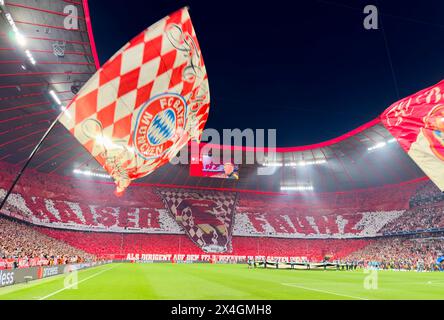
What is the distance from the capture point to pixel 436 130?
766 cm

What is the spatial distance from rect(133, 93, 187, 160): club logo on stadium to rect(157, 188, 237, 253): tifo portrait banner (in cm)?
5122

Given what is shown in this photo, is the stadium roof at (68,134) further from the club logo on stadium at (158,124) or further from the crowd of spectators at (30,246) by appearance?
the club logo on stadium at (158,124)

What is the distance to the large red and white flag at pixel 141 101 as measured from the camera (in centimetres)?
378

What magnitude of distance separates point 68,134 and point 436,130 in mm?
39296

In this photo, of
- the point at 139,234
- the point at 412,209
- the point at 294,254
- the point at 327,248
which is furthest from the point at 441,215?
the point at 139,234

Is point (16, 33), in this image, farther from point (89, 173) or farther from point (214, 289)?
point (89, 173)

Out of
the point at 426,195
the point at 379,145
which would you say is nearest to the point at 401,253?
the point at 426,195

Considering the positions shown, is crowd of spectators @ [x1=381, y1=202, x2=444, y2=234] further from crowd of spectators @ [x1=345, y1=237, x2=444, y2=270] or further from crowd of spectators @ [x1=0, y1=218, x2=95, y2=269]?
crowd of spectators @ [x1=0, y1=218, x2=95, y2=269]

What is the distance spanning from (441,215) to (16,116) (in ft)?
171

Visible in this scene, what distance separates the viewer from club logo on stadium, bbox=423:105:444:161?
7562 millimetres

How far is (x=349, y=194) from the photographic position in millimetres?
62375

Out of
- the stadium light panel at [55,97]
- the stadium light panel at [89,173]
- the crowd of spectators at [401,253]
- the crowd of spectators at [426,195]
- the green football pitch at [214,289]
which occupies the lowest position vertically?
the crowd of spectators at [401,253]

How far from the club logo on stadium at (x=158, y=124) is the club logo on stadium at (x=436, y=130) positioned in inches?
A: 238

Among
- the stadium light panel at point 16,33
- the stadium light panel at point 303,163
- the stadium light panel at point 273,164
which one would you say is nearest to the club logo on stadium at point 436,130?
the stadium light panel at point 16,33
